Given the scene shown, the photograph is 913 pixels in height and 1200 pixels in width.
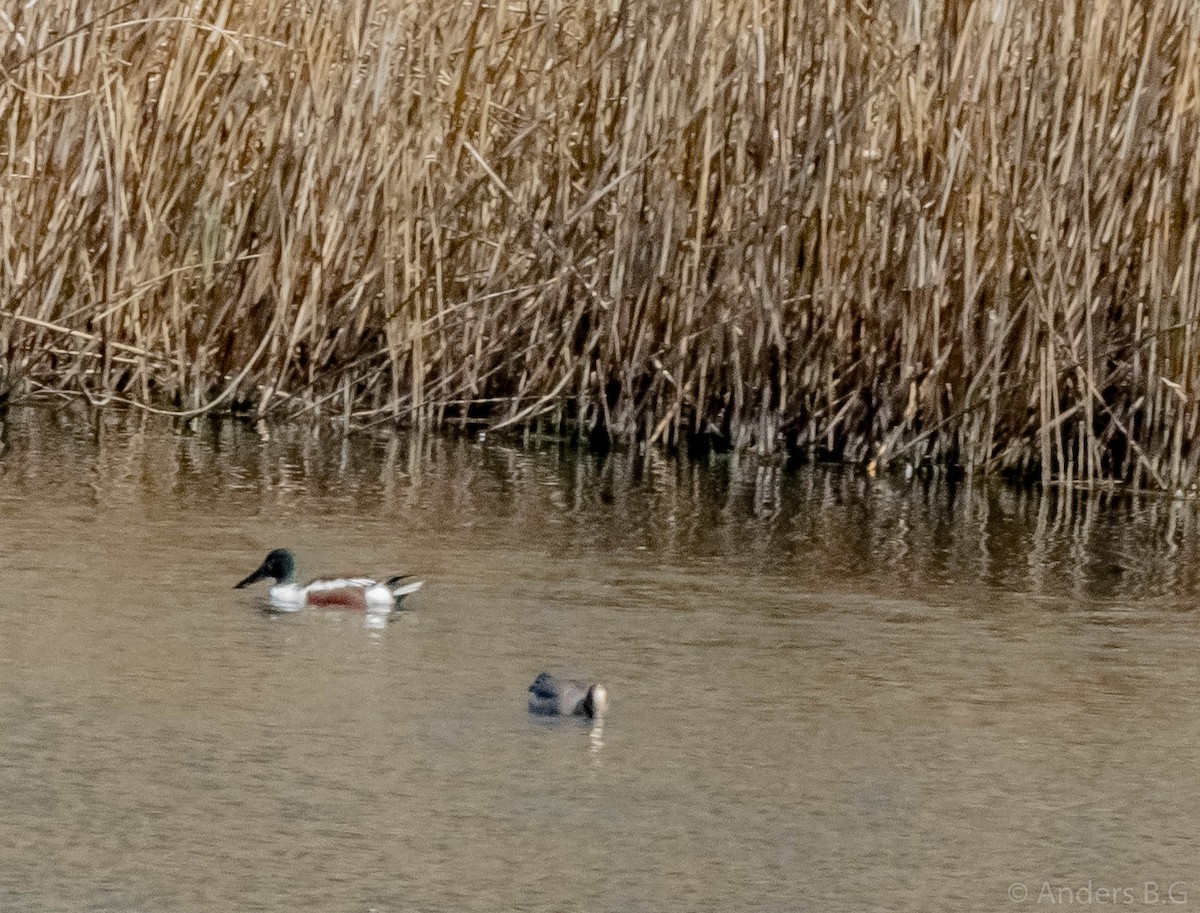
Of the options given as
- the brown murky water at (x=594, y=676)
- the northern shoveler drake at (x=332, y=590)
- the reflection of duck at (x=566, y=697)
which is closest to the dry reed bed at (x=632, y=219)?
the brown murky water at (x=594, y=676)

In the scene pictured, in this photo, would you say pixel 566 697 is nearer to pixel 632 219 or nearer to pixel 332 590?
pixel 332 590

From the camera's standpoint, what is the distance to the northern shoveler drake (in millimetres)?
5355

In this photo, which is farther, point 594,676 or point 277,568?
point 277,568

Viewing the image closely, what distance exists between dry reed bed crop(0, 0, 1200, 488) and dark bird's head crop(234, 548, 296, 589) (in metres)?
2.62

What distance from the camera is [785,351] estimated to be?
7750 mm

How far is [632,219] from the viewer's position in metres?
7.94

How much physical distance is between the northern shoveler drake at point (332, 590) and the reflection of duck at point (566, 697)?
102cm

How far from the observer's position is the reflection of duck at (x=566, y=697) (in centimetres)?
435

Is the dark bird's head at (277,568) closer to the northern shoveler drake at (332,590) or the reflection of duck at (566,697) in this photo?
the northern shoveler drake at (332,590)

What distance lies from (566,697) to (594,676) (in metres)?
0.45

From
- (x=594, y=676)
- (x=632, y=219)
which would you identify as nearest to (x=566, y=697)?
(x=594, y=676)

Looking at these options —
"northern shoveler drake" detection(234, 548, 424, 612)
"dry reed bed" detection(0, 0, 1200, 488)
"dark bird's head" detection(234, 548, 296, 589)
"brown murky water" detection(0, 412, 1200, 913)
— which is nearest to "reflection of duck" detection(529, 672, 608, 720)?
"brown murky water" detection(0, 412, 1200, 913)

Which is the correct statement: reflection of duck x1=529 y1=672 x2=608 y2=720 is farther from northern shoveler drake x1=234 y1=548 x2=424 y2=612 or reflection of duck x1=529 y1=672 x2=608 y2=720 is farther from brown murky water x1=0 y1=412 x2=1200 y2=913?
northern shoveler drake x1=234 y1=548 x2=424 y2=612

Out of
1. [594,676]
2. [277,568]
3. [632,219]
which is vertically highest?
[632,219]
